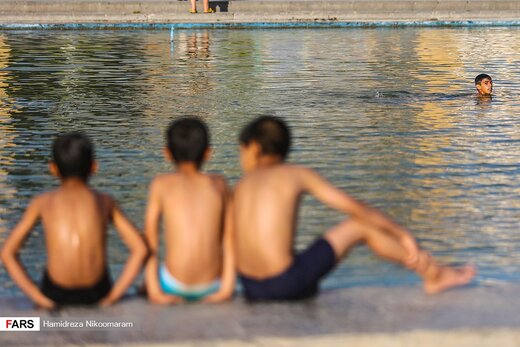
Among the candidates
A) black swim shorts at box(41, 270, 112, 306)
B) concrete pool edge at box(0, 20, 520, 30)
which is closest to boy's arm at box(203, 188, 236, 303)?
black swim shorts at box(41, 270, 112, 306)

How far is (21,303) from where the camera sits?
21.1ft

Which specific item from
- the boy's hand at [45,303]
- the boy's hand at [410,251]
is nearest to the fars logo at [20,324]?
the boy's hand at [45,303]

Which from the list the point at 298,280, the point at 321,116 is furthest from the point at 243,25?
the point at 298,280

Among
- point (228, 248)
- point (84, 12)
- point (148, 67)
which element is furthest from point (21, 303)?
point (84, 12)

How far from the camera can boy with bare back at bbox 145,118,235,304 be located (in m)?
6.32

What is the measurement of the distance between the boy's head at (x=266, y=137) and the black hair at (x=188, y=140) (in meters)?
0.25

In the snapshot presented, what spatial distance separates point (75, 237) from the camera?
629 centimetres

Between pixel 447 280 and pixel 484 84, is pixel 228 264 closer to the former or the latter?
pixel 447 280

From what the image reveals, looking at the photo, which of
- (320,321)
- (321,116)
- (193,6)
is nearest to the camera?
(320,321)

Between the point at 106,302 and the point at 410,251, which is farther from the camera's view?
the point at 410,251

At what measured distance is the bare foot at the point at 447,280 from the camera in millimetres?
6391

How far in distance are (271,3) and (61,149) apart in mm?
28918

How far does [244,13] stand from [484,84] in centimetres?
1697

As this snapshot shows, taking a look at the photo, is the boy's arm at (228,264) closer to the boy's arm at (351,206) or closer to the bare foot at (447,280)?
the boy's arm at (351,206)
